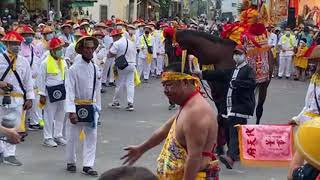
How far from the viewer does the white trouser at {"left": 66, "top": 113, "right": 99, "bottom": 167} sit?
28.4ft

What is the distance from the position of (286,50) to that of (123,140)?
46.3 ft

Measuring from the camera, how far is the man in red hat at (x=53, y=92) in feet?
34.7

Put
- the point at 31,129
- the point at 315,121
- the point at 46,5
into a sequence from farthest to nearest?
the point at 46,5 < the point at 31,129 < the point at 315,121

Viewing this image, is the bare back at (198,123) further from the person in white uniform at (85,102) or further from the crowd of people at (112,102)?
the person in white uniform at (85,102)

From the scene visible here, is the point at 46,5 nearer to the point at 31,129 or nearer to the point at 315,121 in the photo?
the point at 31,129

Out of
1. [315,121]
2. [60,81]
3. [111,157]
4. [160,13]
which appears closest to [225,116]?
[111,157]

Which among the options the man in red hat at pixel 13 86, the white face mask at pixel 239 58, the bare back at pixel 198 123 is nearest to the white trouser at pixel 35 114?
the man in red hat at pixel 13 86

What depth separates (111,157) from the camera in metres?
9.73

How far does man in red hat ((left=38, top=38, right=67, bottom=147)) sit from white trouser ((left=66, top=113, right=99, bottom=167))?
1.77 m

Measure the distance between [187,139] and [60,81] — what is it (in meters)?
6.41

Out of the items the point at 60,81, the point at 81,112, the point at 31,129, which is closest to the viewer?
the point at 81,112

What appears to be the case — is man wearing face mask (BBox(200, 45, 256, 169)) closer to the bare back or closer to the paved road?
the paved road

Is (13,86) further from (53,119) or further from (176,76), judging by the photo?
(176,76)

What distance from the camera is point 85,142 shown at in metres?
8.72
